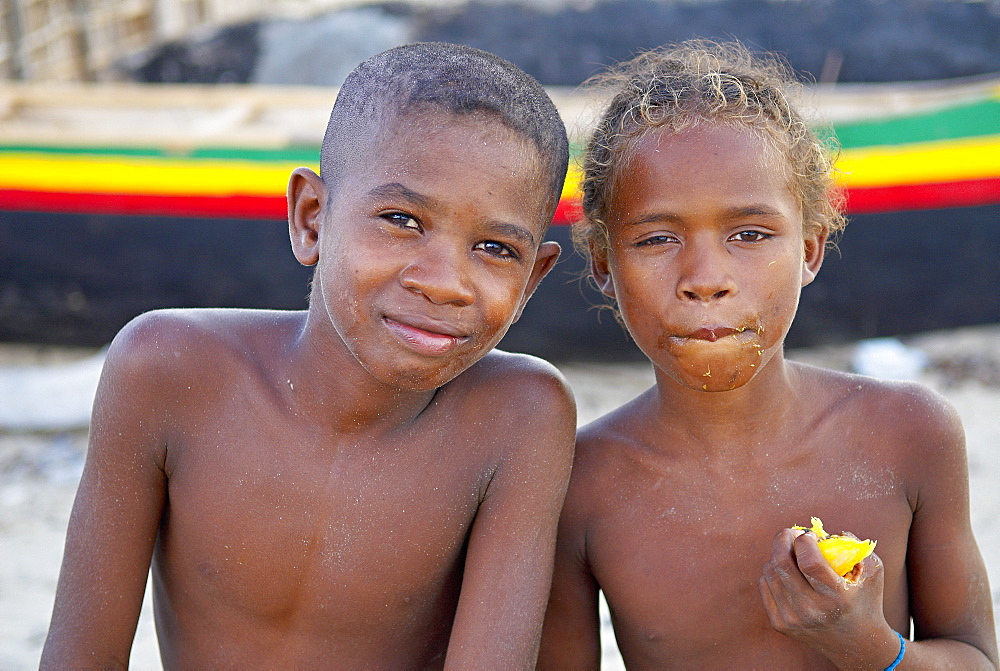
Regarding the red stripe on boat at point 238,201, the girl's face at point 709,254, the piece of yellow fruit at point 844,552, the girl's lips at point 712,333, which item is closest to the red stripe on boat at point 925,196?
the red stripe on boat at point 238,201

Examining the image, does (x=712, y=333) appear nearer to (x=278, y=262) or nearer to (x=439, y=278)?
(x=439, y=278)

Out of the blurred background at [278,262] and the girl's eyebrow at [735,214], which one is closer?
the girl's eyebrow at [735,214]

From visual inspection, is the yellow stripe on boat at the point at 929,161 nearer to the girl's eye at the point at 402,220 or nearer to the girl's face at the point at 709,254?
the girl's face at the point at 709,254

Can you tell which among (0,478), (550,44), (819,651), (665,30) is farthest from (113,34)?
(819,651)

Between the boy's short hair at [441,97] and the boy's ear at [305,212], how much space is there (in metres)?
0.03

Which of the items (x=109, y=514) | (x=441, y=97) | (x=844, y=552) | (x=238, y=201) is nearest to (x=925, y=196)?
(x=238, y=201)

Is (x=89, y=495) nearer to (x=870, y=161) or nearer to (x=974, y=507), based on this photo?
(x=974, y=507)

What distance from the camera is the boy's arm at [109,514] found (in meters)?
1.71

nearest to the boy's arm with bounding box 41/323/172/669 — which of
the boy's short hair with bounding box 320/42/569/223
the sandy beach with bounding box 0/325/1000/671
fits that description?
the boy's short hair with bounding box 320/42/569/223

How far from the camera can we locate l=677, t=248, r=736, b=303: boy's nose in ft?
5.27

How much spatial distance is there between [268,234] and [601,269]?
322 cm

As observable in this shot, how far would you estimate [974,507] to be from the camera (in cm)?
335

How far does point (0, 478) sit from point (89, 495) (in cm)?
244

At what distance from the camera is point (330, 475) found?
1.74m
